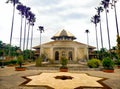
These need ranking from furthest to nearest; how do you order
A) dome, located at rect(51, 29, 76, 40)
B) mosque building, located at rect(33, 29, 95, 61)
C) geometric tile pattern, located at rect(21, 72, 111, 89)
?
dome, located at rect(51, 29, 76, 40), mosque building, located at rect(33, 29, 95, 61), geometric tile pattern, located at rect(21, 72, 111, 89)

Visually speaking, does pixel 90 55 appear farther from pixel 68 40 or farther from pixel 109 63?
pixel 109 63

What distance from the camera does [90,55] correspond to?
66.9 m

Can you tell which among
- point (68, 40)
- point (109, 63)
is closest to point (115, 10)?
point (109, 63)

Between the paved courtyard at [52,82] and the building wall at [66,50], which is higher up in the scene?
the building wall at [66,50]

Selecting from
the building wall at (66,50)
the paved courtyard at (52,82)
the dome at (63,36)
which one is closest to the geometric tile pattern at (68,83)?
the paved courtyard at (52,82)

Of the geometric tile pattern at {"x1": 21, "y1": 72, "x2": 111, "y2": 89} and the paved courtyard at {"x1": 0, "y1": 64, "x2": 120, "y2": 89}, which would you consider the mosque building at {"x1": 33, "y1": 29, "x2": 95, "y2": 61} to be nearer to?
the paved courtyard at {"x1": 0, "y1": 64, "x2": 120, "y2": 89}

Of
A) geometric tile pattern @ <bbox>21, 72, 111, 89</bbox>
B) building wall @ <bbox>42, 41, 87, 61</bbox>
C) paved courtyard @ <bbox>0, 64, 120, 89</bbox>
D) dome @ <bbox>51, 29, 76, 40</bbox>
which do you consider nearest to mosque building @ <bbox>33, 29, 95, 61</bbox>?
building wall @ <bbox>42, 41, 87, 61</bbox>

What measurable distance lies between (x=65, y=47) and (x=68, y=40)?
5.33 m

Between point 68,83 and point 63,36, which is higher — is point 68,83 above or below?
below

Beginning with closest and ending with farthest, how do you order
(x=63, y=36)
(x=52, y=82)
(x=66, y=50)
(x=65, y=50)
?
(x=52, y=82) → (x=65, y=50) → (x=66, y=50) → (x=63, y=36)

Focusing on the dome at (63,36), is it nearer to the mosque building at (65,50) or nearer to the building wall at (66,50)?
the mosque building at (65,50)

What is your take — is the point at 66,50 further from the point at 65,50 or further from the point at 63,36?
the point at 63,36

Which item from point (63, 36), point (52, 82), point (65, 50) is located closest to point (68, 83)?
point (52, 82)

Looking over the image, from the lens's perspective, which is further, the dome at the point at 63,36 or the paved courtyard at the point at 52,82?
the dome at the point at 63,36
